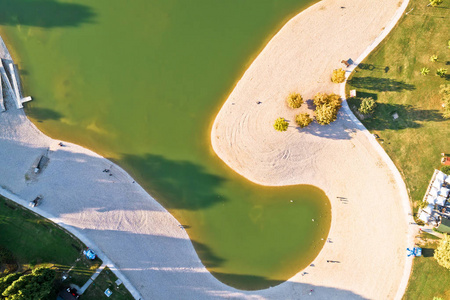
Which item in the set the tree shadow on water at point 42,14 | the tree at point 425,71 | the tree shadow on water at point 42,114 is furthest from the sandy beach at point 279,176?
the tree shadow on water at point 42,14

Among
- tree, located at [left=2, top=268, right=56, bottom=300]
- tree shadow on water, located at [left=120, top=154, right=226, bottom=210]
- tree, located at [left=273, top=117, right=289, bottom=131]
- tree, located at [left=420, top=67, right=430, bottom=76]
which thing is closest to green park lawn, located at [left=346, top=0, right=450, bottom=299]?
tree, located at [left=420, top=67, right=430, bottom=76]

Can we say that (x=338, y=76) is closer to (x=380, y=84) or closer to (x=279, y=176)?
(x=380, y=84)

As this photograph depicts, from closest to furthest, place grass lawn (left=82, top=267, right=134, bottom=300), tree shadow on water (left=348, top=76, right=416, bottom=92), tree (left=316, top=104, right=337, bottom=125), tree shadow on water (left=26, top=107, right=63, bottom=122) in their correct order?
tree (left=316, top=104, right=337, bottom=125)
grass lawn (left=82, top=267, right=134, bottom=300)
tree shadow on water (left=348, top=76, right=416, bottom=92)
tree shadow on water (left=26, top=107, right=63, bottom=122)

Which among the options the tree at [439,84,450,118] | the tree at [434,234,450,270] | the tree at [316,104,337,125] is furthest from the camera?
the tree at [439,84,450,118]

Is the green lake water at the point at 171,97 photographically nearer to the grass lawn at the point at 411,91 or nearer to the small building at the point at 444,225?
the grass lawn at the point at 411,91

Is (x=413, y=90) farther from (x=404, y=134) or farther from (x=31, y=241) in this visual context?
(x=31, y=241)

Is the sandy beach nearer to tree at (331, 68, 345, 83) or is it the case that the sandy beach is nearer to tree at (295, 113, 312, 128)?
tree at (331, 68, 345, 83)

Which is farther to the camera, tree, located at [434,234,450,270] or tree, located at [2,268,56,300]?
tree, located at [434,234,450,270]

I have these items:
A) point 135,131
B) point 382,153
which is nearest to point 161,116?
point 135,131

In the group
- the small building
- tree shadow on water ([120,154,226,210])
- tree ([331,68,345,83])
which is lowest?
the small building
